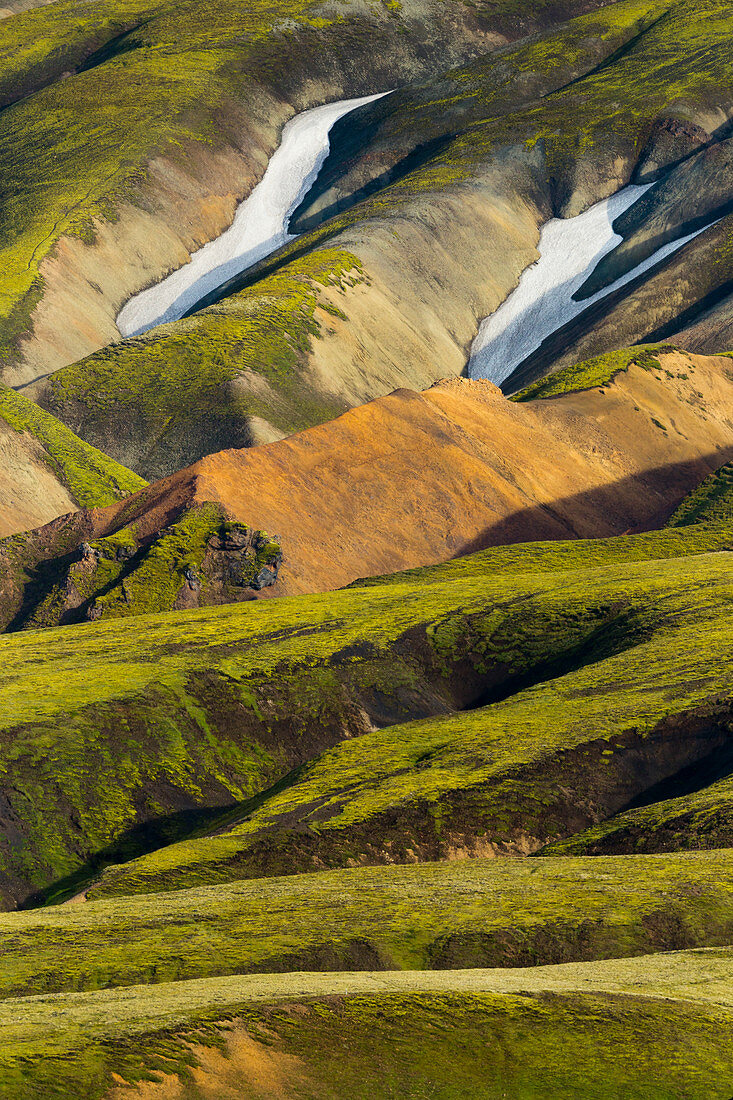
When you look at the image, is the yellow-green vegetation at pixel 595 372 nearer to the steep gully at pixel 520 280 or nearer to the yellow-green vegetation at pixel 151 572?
the steep gully at pixel 520 280

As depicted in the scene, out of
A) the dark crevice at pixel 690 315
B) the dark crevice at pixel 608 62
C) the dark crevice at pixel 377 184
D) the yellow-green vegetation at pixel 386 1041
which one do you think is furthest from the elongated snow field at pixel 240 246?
the yellow-green vegetation at pixel 386 1041

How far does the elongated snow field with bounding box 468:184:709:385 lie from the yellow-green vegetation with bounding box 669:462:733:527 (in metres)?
51.5

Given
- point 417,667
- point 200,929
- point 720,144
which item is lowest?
point 720,144

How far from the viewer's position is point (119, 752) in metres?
52.8

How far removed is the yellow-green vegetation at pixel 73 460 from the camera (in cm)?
10381

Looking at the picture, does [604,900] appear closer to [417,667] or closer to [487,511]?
[417,667]

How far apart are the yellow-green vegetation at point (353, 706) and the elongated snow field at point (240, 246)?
102275 millimetres

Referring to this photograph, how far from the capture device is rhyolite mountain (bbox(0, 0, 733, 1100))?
77.3 feet

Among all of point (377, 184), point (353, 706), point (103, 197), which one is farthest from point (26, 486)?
point (377, 184)

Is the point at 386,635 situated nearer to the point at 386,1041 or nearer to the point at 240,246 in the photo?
the point at 386,1041

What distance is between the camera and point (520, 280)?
520ft

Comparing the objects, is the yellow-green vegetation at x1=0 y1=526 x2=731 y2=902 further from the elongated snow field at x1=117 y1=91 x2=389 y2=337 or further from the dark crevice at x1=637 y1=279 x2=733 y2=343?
the elongated snow field at x1=117 y1=91 x2=389 y2=337

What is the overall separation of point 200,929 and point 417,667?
3159cm

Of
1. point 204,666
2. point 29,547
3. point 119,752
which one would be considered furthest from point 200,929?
point 29,547
